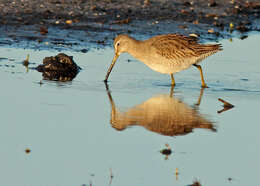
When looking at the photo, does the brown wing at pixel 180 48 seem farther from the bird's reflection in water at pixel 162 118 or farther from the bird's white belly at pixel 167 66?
the bird's reflection in water at pixel 162 118

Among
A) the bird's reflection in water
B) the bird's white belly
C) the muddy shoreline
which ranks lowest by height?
the muddy shoreline

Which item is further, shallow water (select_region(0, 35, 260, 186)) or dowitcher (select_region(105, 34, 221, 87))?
dowitcher (select_region(105, 34, 221, 87))

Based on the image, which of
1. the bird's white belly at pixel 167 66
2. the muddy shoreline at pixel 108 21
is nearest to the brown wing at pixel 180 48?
the bird's white belly at pixel 167 66

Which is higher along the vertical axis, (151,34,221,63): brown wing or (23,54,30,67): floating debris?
(151,34,221,63): brown wing

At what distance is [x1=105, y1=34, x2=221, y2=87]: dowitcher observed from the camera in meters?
10.5

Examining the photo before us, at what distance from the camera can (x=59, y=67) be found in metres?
10.8

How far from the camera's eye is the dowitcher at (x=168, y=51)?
1052 cm

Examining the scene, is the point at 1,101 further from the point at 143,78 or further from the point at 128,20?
the point at 128,20

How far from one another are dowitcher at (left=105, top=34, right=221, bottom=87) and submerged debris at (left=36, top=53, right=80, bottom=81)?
0.69 meters

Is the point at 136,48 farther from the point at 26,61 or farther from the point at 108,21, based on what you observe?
the point at 108,21

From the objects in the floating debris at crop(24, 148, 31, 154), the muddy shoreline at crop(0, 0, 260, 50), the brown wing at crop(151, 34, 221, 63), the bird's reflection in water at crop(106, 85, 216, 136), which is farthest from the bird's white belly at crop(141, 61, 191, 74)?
the floating debris at crop(24, 148, 31, 154)

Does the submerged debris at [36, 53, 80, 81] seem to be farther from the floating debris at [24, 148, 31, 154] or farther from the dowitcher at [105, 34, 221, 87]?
the floating debris at [24, 148, 31, 154]

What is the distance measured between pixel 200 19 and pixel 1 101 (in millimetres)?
8861

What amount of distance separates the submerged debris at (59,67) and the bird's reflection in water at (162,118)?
1.98 metres
